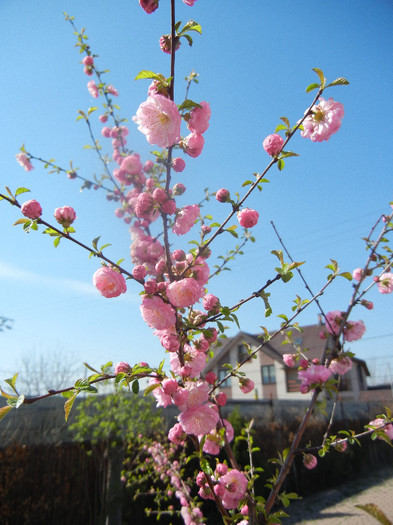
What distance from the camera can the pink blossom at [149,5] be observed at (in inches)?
42.3

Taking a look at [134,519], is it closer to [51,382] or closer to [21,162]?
[21,162]

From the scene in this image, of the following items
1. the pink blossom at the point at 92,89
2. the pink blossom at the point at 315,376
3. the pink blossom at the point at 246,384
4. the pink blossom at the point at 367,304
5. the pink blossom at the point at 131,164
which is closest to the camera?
the pink blossom at the point at 246,384

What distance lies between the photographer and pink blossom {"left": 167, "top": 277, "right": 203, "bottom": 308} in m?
1.16

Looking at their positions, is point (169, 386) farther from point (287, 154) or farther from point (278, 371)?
point (278, 371)

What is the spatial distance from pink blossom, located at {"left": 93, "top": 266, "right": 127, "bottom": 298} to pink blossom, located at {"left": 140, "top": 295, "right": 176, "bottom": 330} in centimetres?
10

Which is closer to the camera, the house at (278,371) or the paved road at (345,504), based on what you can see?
the paved road at (345,504)

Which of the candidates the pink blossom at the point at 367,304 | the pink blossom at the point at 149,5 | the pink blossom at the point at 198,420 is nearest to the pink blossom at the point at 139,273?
the pink blossom at the point at 198,420

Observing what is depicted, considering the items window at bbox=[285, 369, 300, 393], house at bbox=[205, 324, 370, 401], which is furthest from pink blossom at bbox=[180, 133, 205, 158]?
window at bbox=[285, 369, 300, 393]

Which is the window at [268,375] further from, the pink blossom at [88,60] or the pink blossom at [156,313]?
the pink blossom at [156,313]

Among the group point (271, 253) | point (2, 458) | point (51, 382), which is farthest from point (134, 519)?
point (51, 382)

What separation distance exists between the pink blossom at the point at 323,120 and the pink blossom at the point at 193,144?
0.41 metres

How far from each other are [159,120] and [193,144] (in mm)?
146

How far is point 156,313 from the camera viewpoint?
1220 millimetres

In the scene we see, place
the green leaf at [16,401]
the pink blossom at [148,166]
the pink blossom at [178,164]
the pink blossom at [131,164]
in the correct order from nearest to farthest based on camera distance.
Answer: the green leaf at [16,401], the pink blossom at [178,164], the pink blossom at [131,164], the pink blossom at [148,166]
